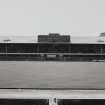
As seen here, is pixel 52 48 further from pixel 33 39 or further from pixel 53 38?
pixel 33 39

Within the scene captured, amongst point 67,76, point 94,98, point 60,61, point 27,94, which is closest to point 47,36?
point 60,61

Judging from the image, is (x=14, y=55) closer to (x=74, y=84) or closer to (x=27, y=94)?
(x=27, y=94)

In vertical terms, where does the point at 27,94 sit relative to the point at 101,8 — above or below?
below

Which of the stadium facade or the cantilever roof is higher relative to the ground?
the cantilever roof

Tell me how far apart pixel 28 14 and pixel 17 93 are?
0.87 m

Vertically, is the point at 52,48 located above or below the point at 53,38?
below

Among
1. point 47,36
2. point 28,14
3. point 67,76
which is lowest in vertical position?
point 67,76

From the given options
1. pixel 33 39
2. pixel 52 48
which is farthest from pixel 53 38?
pixel 33 39

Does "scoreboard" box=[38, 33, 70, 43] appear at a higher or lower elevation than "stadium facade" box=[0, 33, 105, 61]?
higher

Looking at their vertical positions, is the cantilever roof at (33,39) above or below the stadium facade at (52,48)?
above

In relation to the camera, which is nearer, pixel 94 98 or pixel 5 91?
pixel 94 98

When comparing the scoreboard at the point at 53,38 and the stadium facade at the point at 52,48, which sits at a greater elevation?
the scoreboard at the point at 53,38

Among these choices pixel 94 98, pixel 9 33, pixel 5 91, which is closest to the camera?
pixel 94 98

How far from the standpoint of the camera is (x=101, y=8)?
1934 mm
